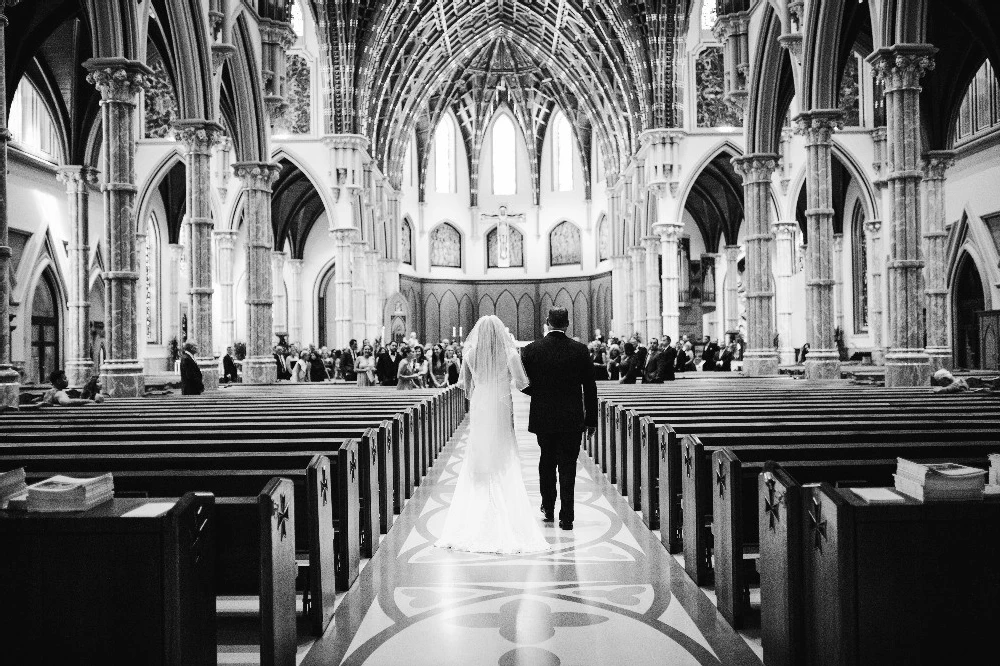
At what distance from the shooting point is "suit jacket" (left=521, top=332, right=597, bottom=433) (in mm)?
5770

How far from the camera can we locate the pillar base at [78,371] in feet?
55.3

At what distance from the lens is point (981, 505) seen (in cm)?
267

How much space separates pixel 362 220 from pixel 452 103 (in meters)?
14.3

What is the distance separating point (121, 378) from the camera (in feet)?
36.6

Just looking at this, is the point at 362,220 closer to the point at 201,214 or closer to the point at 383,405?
the point at 201,214

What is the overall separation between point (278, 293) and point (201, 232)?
19.5m

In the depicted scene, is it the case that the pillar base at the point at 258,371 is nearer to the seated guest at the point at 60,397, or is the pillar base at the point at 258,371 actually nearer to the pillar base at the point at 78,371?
the pillar base at the point at 78,371

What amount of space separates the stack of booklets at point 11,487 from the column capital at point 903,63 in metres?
12.1

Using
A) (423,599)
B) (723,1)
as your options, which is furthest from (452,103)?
(423,599)

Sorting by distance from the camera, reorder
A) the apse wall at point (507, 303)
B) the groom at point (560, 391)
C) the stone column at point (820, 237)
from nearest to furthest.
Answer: the groom at point (560, 391)
the stone column at point (820, 237)
the apse wall at point (507, 303)

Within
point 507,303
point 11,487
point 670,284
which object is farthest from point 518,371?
point 507,303

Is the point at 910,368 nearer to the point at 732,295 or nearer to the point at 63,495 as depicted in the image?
the point at 63,495

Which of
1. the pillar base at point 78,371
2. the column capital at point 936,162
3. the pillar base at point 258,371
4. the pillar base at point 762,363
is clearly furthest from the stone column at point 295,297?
the column capital at point 936,162

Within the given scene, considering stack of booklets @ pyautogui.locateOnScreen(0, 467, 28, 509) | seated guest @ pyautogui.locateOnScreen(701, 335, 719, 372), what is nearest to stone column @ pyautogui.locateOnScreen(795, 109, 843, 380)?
seated guest @ pyautogui.locateOnScreen(701, 335, 719, 372)
